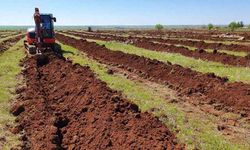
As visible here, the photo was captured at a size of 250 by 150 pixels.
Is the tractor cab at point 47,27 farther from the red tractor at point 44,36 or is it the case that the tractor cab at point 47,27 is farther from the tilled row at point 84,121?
the tilled row at point 84,121

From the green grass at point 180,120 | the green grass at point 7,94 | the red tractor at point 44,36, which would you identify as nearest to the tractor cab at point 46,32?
the red tractor at point 44,36

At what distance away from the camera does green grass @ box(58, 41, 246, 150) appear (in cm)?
940

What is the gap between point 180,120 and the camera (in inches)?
446

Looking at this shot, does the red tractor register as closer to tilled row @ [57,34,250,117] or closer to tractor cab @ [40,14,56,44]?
tractor cab @ [40,14,56,44]

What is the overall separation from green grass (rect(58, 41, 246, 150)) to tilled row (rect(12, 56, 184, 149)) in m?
0.60

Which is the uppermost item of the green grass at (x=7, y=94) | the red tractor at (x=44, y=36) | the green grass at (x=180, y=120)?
the red tractor at (x=44, y=36)

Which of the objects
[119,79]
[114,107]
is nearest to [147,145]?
[114,107]

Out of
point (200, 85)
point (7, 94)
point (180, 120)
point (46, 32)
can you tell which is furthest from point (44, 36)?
point (180, 120)

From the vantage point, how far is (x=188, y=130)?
10.4 metres

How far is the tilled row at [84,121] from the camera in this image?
914cm

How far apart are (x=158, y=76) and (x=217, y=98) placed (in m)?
5.25

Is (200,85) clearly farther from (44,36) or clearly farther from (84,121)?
(44,36)

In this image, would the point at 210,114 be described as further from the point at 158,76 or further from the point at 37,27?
the point at 37,27

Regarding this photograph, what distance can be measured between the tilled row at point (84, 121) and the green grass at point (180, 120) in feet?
1.96
